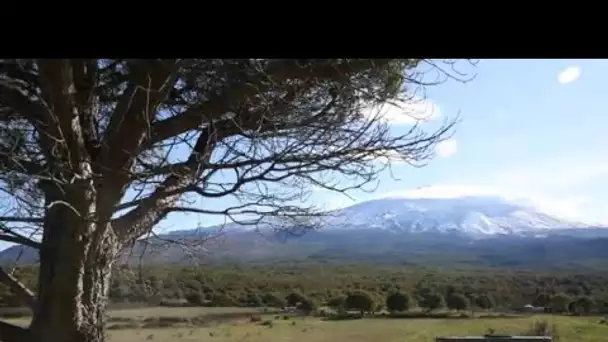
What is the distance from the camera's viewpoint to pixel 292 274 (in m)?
1.58

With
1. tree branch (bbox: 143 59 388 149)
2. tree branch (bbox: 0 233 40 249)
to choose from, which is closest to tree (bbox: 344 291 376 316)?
tree branch (bbox: 143 59 388 149)

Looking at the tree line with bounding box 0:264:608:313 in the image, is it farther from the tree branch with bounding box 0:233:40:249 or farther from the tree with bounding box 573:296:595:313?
the tree branch with bounding box 0:233:40:249

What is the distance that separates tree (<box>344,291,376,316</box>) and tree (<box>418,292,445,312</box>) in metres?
0.11

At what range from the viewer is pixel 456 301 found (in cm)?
153

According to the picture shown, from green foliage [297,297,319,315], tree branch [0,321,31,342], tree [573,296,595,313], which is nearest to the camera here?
tree [573,296,595,313]

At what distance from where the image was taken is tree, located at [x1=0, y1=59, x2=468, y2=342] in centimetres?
157

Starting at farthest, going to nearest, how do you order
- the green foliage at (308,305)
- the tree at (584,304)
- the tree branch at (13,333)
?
the tree branch at (13,333), the green foliage at (308,305), the tree at (584,304)

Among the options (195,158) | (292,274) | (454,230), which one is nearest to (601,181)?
(454,230)

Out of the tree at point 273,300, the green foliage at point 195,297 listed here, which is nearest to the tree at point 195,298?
the green foliage at point 195,297

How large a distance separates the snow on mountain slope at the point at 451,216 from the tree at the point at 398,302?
0.15 m

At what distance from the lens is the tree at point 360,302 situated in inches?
60.3

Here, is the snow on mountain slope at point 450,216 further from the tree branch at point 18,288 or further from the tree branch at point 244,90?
the tree branch at point 18,288

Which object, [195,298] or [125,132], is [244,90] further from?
[195,298]

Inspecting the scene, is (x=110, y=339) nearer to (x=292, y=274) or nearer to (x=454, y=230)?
(x=292, y=274)
